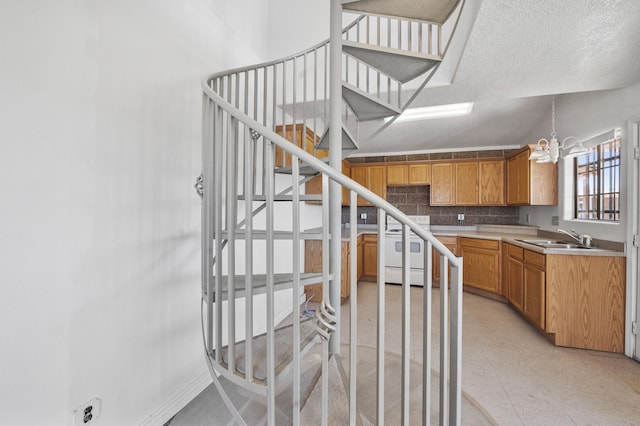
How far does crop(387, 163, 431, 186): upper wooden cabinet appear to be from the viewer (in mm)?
4746

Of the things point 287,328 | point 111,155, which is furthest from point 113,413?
point 111,155

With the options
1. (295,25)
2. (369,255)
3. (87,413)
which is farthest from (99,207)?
(369,255)

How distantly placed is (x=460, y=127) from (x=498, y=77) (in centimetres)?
176

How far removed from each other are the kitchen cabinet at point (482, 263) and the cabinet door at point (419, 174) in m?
1.20

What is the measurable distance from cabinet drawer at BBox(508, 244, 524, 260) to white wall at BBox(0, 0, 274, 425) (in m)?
3.43

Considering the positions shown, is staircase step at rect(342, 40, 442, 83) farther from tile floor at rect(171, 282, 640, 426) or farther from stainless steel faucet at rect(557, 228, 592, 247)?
stainless steel faucet at rect(557, 228, 592, 247)

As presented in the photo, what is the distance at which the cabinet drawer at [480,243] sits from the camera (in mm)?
3741

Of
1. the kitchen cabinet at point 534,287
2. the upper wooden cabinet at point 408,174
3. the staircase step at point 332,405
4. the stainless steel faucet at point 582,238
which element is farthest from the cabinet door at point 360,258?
the staircase step at point 332,405

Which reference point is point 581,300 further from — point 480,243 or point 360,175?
point 360,175

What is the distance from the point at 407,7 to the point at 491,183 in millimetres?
3745

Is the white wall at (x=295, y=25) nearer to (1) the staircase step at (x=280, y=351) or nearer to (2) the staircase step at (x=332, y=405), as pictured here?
(1) the staircase step at (x=280, y=351)

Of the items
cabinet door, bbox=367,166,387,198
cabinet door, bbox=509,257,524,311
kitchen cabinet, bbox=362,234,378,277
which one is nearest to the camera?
cabinet door, bbox=509,257,524,311

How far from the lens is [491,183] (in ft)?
14.3

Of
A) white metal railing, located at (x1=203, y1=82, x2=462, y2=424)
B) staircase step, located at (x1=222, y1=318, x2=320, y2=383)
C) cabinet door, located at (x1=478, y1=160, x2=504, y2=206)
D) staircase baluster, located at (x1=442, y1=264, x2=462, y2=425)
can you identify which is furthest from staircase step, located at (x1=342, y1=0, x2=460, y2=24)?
cabinet door, located at (x1=478, y1=160, x2=504, y2=206)
